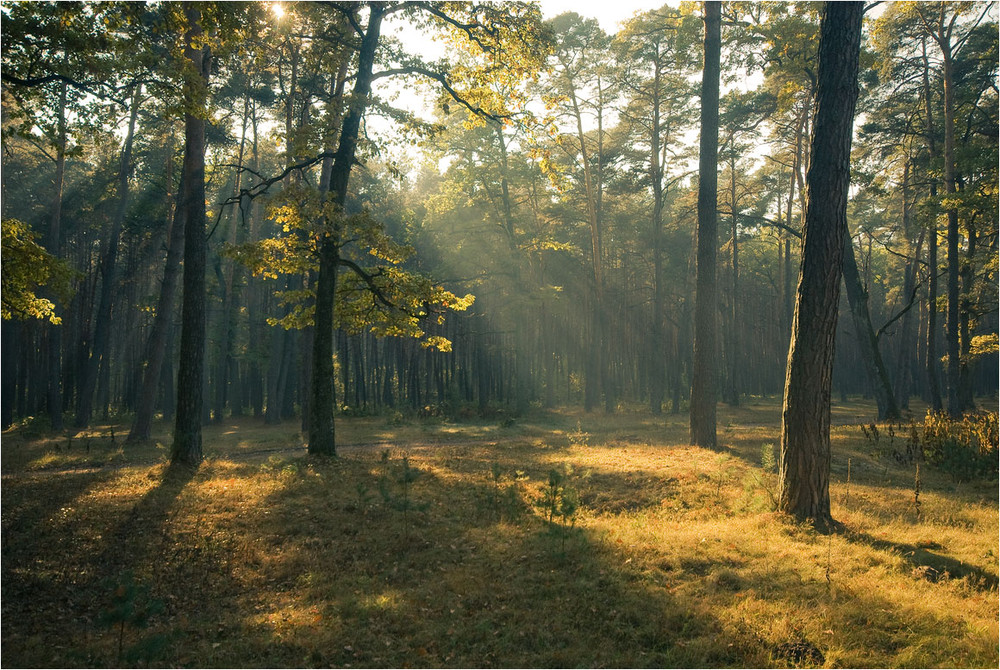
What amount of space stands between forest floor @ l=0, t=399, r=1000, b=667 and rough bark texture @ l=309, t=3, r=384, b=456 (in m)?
0.87

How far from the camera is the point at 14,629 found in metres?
5.44

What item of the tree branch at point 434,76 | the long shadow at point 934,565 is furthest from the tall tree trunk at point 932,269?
the long shadow at point 934,565

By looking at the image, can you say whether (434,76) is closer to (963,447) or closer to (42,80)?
(42,80)

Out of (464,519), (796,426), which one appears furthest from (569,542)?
(796,426)

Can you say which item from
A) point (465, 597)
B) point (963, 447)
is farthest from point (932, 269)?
point (465, 597)

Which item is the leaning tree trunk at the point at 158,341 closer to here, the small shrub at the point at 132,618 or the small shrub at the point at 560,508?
the small shrub at the point at 132,618

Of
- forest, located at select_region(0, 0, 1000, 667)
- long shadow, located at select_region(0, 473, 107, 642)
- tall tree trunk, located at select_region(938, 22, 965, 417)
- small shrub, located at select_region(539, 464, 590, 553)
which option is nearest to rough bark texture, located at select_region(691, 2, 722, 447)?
Answer: forest, located at select_region(0, 0, 1000, 667)

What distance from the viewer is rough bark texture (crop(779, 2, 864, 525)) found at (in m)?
6.97

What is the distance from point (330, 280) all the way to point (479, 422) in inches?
547

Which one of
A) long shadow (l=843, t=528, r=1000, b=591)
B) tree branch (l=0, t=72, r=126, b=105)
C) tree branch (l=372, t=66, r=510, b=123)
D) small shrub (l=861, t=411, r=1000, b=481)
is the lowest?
long shadow (l=843, t=528, r=1000, b=591)

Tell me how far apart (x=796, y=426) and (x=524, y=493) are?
418 centimetres

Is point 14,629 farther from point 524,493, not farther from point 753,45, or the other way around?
point 753,45

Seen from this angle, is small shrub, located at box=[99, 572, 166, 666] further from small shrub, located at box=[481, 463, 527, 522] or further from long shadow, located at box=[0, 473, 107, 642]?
small shrub, located at box=[481, 463, 527, 522]

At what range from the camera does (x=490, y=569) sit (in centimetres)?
635
